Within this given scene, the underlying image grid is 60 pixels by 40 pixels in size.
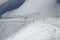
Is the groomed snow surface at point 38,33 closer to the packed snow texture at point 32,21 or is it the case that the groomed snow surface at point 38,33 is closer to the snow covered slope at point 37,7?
the packed snow texture at point 32,21

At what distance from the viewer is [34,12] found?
99 cm

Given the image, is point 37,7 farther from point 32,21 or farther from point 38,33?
point 38,33

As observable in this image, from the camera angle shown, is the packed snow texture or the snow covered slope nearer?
the packed snow texture

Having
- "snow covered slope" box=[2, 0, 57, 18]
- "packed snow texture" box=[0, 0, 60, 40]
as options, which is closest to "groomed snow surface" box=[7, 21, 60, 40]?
"packed snow texture" box=[0, 0, 60, 40]

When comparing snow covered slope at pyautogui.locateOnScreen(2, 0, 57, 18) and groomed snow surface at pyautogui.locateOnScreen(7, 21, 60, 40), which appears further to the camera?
snow covered slope at pyautogui.locateOnScreen(2, 0, 57, 18)

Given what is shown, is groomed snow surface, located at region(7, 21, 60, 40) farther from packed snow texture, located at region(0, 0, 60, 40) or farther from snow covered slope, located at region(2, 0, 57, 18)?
snow covered slope, located at region(2, 0, 57, 18)

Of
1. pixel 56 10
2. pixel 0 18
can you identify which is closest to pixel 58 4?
pixel 56 10

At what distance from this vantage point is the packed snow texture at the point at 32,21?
2.54 feet

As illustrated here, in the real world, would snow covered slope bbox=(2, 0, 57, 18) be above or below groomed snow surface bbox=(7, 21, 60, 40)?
above

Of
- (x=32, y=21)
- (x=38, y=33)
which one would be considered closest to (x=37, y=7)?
(x=32, y=21)

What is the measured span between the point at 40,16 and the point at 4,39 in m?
0.32

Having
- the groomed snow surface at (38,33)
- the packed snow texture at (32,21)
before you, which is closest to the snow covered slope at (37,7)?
the packed snow texture at (32,21)

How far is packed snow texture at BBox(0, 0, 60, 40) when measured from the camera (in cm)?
78

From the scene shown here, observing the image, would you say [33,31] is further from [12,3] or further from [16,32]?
[12,3]
